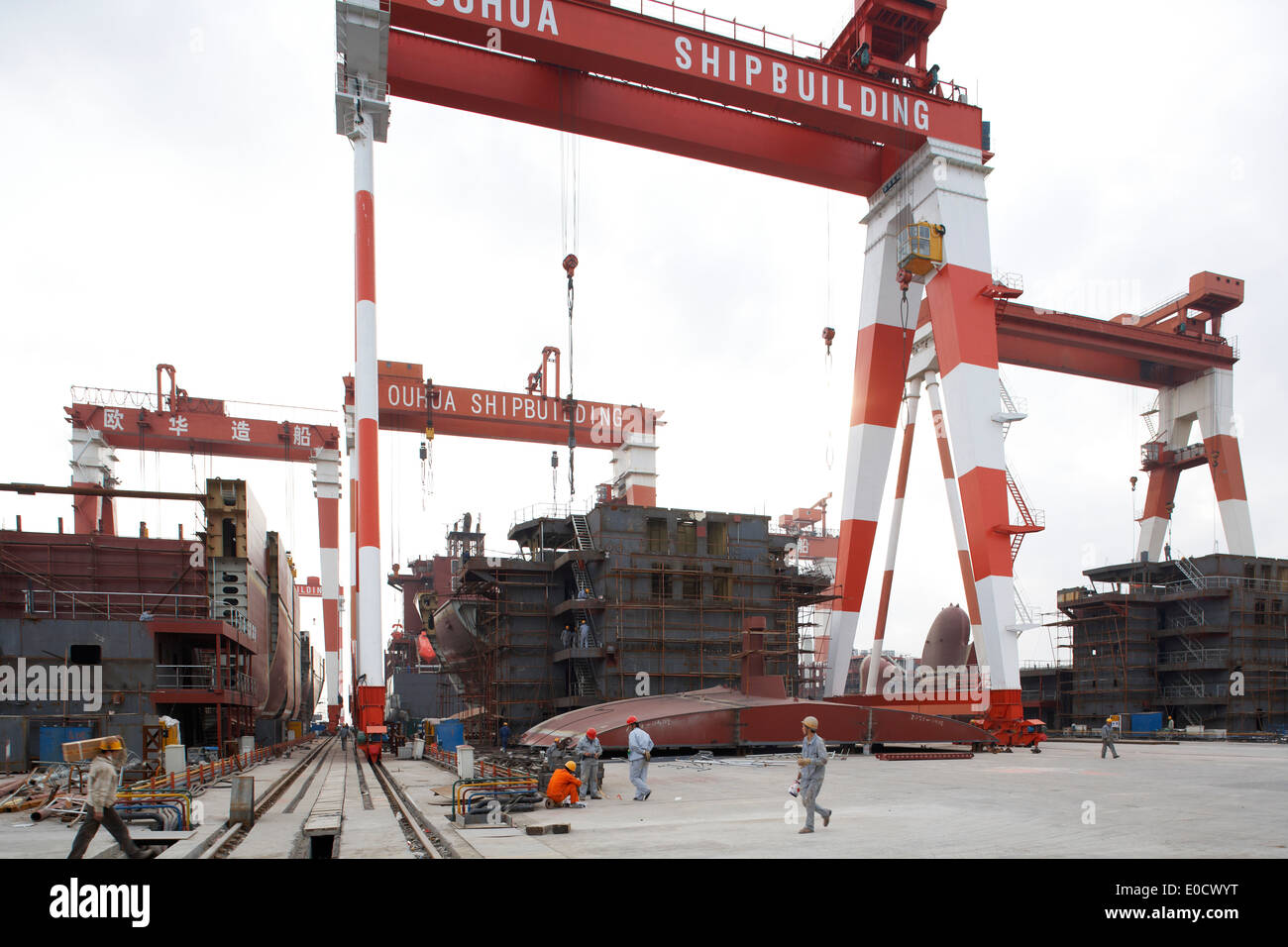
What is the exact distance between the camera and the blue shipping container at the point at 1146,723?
41.5 meters

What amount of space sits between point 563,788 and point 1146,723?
1500 inches

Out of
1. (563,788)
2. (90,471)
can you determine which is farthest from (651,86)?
(90,471)

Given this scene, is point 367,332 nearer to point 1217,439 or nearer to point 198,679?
point 198,679

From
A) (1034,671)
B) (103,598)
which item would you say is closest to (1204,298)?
(1034,671)

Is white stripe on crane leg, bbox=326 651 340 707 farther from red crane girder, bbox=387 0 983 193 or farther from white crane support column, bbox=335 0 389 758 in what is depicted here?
red crane girder, bbox=387 0 983 193

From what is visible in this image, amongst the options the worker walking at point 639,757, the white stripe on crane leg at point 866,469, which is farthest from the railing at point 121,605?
the white stripe on crane leg at point 866,469

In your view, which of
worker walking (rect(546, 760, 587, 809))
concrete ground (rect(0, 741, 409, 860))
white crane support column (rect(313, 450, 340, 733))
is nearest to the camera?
concrete ground (rect(0, 741, 409, 860))

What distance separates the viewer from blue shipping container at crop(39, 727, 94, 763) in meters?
20.4

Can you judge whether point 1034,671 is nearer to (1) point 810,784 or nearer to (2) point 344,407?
(2) point 344,407

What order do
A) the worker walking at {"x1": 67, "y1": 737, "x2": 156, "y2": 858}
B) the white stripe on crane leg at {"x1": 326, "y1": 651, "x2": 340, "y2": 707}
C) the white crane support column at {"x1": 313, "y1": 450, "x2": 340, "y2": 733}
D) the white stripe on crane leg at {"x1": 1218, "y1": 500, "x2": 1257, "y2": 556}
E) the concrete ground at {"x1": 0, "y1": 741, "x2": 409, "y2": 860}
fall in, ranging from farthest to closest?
1. the white stripe on crane leg at {"x1": 326, "y1": 651, "x2": 340, "y2": 707}
2. the white crane support column at {"x1": 313, "y1": 450, "x2": 340, "y2": 733}
3. the white stripe on crane leg at {"x1": 1218, "y1": 500, "x2": 1257, "y2": 556}
4. the concrete ground at {"x1": 0, "y1": 741, "x2": 409, "y2": 860}
5. the worker walking at {"x1": 67, "y1": 737, "x2": 156, "y2": 858}

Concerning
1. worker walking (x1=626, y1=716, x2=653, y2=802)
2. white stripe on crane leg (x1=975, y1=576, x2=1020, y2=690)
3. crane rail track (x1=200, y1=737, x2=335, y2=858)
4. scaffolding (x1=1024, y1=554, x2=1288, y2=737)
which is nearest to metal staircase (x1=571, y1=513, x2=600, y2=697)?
crane rail track (x1=200, y1=737, x2=335, y2=858)

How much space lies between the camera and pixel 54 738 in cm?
2055

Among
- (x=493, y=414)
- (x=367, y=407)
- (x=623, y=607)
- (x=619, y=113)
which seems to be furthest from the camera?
(x=493, y=414)

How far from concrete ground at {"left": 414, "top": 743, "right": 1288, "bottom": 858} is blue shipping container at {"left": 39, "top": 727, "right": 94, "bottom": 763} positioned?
12590 millimetres
